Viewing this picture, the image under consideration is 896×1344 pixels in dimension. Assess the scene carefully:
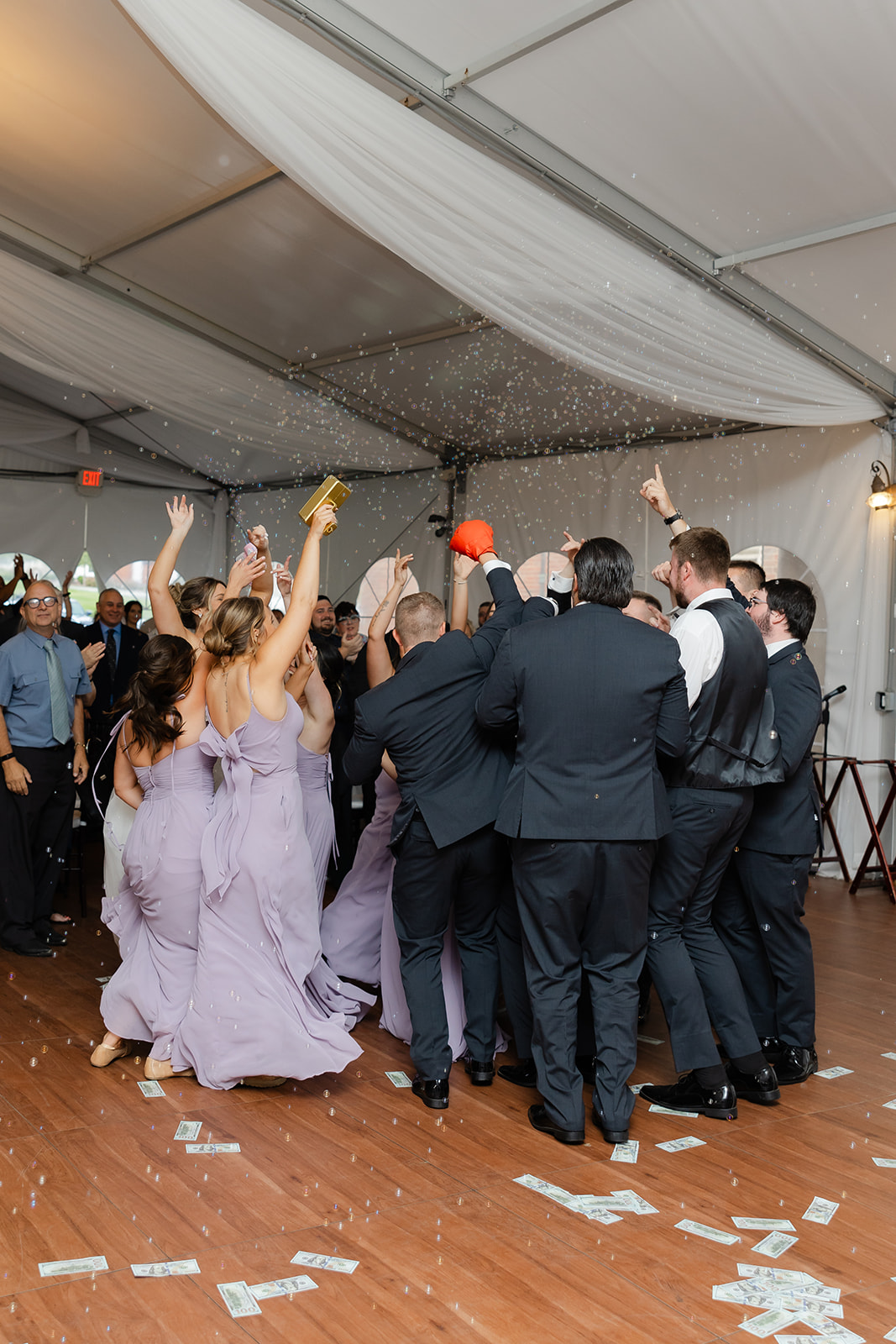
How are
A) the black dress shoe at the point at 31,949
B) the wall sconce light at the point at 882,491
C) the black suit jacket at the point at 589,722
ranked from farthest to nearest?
the wall sconce light at the point at 882,491 < the black dress shoe at the point at 31,949 < the black suit jacket at the point at 589,722

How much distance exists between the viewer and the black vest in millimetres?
3236

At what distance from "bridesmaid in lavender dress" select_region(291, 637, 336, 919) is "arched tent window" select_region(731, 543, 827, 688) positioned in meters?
4.03

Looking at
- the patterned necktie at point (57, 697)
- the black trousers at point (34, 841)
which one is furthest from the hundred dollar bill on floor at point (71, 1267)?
the patterned necktie at point (57, 697)

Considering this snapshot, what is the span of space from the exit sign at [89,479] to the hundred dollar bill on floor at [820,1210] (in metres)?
10.2

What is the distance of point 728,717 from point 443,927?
1101 millimetres

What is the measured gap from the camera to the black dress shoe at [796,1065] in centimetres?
357

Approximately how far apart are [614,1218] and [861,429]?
5813mm

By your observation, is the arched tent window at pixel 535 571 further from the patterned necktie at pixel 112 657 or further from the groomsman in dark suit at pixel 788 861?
the groomsman in dark suit at pixel 788 861

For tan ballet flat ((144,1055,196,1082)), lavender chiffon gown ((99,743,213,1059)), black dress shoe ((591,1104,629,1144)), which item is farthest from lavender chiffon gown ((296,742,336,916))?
black dress shoe ((591,1104,629,1144))

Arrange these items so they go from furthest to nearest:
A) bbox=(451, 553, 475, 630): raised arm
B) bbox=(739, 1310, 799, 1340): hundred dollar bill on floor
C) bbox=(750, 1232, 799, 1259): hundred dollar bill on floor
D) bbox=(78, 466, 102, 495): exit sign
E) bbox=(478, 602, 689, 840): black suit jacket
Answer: bbox=(78, 466, 102, 495): exit sign, bbox=(451, 553, 475, 630): raised arm, bbox=(478, 602, 689, 840): black suit jacket, bbox=(750, 1232, 799, 1259): hundred dollar bill on floor, bbox=(739, 1310, 799, 1340): hundred dollar bill on floor

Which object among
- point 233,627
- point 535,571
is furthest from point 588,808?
point 535,571

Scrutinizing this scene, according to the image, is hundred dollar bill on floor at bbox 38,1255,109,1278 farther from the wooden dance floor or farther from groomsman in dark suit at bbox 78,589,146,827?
groomsman in dark suit at bbox 78,589,146,827

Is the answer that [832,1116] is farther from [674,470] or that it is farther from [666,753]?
[674,470]

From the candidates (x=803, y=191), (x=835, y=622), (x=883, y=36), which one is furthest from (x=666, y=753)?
(x=835, y=622)
